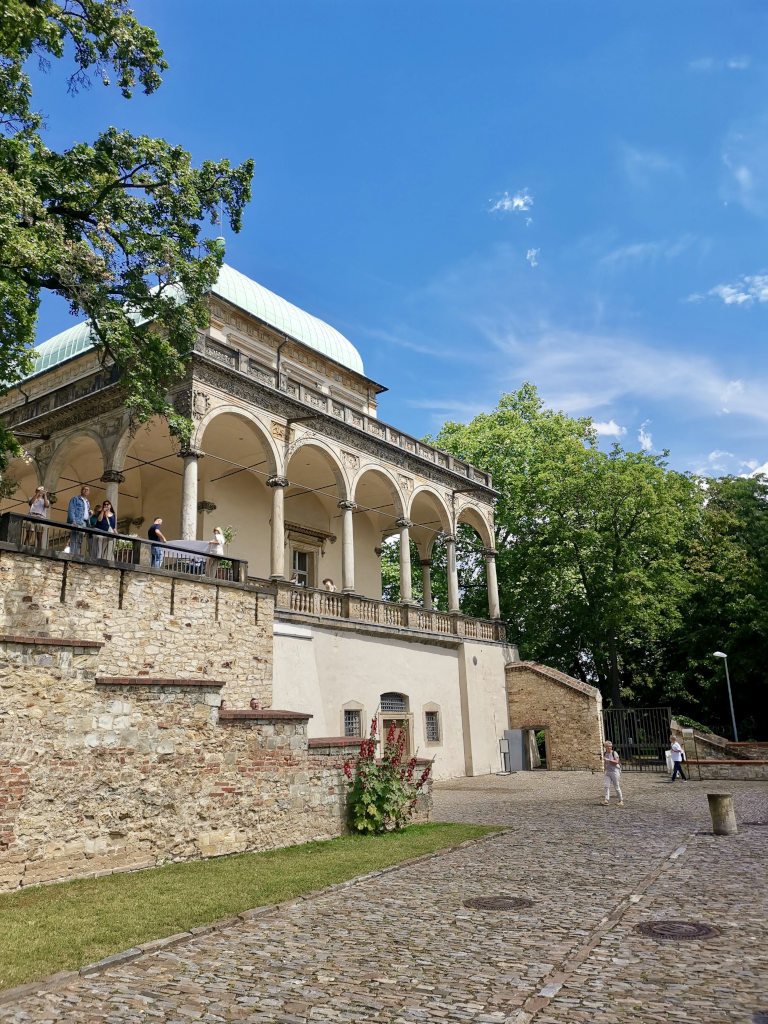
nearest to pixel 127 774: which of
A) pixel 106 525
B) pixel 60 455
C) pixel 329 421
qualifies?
pixel 106 525

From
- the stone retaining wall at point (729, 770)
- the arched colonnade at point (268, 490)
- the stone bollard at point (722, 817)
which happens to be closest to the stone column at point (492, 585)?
the arched colonnade at point (268, 490)

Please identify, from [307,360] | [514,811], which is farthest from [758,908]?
[307,360]

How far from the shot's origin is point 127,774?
32.3ft

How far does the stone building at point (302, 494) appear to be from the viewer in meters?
19.6

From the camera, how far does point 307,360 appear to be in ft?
94.4

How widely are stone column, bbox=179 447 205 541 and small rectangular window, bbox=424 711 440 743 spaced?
426 inches

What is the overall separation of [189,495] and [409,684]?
985cm

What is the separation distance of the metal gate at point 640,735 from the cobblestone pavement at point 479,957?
1857 cm

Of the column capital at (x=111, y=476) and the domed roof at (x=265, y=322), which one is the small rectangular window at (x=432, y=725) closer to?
the column capital at (x=111, y=476)

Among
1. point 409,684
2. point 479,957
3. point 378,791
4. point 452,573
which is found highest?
point 452,573

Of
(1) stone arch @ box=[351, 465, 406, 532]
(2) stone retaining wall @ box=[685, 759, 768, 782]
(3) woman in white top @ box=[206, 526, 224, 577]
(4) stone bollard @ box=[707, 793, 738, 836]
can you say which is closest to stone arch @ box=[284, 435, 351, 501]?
(1) stone arch @ box=[351, 465, 406, 532]

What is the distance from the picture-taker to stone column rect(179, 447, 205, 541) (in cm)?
1795

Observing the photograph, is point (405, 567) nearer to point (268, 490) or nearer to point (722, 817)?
point (268, 490)

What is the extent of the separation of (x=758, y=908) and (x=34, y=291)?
1451cm
